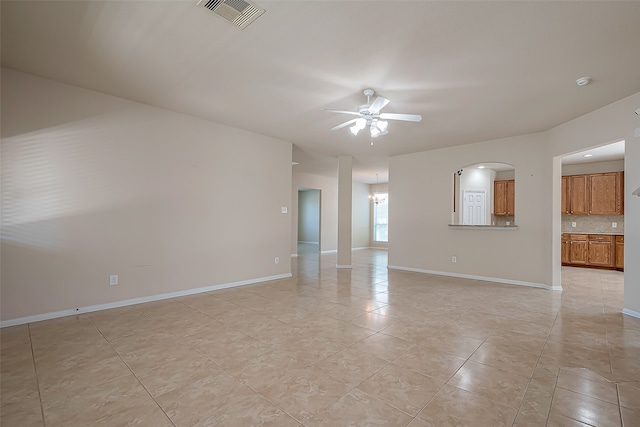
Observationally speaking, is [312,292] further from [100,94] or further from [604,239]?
[604,239]

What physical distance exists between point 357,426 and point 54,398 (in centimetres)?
194

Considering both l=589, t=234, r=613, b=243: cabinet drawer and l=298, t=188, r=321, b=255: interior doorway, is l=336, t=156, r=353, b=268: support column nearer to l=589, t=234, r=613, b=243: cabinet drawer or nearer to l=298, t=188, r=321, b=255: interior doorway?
l=298, t=188, r=321, b=255: interior doorway

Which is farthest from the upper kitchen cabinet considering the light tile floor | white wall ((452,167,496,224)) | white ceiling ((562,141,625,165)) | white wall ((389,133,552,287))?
the light tile floor

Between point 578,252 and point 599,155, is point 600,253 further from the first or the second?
point 599,155

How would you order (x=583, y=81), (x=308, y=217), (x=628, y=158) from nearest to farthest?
(x=583, y=81) → (x=628, y=158) → (x=308, y=217)

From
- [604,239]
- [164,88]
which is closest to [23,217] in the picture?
[164,88]

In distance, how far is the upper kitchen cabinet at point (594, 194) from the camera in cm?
681

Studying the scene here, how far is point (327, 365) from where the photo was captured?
230cm

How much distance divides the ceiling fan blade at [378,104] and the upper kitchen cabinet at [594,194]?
7145 mm

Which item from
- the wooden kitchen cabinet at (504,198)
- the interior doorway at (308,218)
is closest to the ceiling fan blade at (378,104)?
the wooden kitchen cabinet at (504,198)

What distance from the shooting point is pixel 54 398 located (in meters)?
1.86

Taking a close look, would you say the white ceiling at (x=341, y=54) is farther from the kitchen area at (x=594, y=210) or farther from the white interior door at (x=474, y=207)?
the kitchen area at (x=594, y=210)

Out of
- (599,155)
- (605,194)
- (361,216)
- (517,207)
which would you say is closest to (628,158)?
(517,207)

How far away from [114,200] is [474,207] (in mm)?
8099
